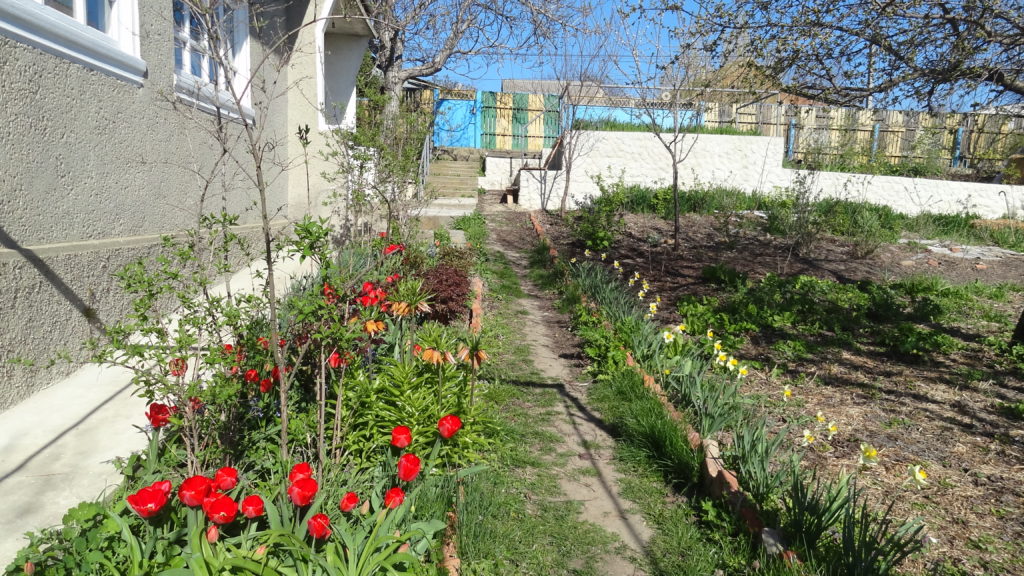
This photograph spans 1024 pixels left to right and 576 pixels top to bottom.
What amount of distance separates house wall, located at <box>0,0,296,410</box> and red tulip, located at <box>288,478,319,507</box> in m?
1.47

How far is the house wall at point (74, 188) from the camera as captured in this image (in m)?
3.56

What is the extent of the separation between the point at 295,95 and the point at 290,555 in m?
8.22

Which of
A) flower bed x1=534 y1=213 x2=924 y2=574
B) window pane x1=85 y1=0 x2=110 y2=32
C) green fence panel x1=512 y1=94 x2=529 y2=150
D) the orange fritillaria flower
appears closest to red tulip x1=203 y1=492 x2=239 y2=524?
the orange fritillaria flower

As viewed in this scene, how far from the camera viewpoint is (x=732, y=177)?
15.2m

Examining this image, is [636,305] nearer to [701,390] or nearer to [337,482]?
[701,390]

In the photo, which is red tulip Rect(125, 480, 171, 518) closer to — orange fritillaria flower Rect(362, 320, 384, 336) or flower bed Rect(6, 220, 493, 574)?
flower bed Rect(6, 220, 493, 574)

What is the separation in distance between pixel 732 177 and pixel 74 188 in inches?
537

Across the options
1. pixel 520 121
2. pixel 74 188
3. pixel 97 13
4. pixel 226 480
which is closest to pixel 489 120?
pixel 520 121

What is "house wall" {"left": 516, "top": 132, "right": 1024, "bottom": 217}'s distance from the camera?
14430 mm

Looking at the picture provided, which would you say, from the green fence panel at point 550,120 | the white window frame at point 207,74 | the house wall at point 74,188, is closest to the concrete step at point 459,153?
the green fence panel at point 550,120

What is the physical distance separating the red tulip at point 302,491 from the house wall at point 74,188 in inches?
57.9

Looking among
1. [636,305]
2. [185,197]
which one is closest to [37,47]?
[185,197]

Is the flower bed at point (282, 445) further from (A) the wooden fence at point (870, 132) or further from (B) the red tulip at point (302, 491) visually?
(A) the wooden fence at point (870, 132)

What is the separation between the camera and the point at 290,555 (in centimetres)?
219
